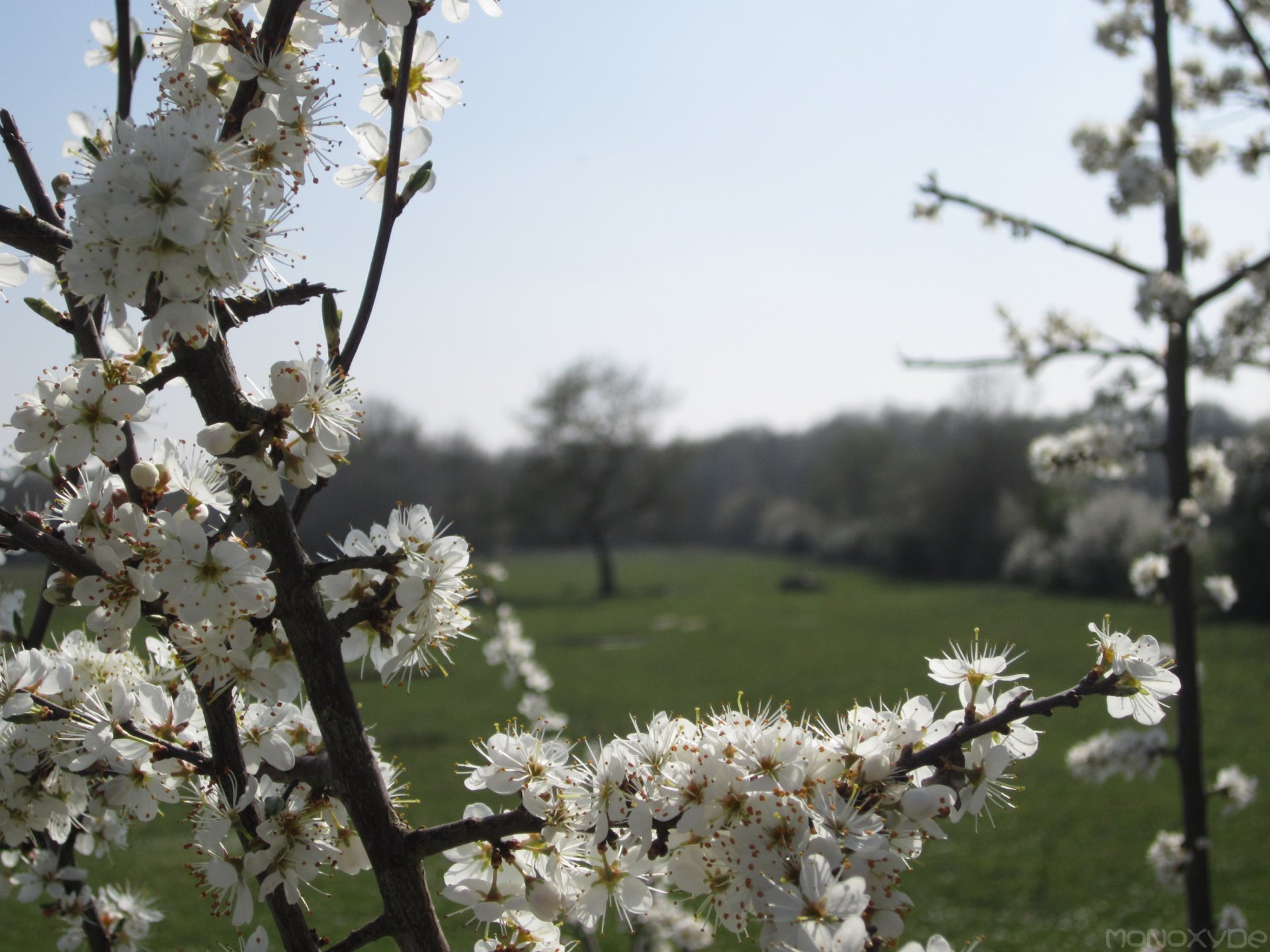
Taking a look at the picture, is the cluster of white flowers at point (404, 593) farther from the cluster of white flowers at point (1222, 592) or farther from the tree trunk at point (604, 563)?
the tree trunk at point (604, 563)

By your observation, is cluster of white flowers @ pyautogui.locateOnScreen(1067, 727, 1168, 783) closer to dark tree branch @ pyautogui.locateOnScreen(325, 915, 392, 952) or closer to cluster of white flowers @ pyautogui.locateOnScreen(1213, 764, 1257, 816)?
cluster of white flowers @ pyautogui.locateOnScreen(1213, 764, 1257, 816)

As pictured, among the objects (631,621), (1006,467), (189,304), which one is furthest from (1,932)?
(1006,467)

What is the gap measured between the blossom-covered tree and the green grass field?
722 millimetres

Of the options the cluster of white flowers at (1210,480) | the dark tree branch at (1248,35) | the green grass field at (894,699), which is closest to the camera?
the dark tree branch at (1248,35)

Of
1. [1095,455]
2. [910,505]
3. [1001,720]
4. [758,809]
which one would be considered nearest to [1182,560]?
[1095,455]

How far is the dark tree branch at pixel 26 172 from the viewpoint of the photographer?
1.12 metres

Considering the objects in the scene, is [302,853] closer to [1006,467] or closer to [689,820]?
[689,820]

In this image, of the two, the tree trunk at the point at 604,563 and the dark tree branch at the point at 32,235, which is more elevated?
the dark tree branch at the point at 32,235

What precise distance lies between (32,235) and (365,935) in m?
0.86

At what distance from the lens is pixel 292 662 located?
108 centimetres

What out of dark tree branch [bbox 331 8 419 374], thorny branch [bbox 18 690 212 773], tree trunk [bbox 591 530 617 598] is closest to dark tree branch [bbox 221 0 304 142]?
dark tree branch [bbox 331 8 419 374]

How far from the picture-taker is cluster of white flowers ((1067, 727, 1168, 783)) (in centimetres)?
319

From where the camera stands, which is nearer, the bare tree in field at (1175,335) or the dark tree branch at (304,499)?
the dark tree branch at (304,499)

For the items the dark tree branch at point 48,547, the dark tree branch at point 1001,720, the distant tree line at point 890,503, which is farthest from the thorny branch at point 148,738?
the distant tree line at point 890,503
